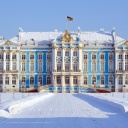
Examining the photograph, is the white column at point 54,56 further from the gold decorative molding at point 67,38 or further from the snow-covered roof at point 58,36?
the snow-covered roof at point 58,36

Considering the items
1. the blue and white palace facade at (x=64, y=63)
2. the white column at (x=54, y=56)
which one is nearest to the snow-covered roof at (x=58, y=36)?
the blue and white palace facade at (x=64, y=63)

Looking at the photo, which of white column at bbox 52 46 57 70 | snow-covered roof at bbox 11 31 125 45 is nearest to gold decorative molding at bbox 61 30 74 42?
snow-covered roof at bbox 11 31 125 45

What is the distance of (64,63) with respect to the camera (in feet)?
250

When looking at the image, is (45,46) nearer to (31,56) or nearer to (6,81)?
(31,56)

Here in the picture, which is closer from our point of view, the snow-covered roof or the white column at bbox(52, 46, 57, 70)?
the white column at bbox(52, 46, 57, 70)

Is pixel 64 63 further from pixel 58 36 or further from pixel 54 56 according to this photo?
pixel 58 36

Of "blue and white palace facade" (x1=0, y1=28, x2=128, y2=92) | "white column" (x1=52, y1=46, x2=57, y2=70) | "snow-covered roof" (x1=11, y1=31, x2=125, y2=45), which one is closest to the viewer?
"blue and white palace facade" (x1=0, y1=28, x2=128, y2=92)

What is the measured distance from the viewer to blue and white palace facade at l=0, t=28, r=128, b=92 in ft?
247

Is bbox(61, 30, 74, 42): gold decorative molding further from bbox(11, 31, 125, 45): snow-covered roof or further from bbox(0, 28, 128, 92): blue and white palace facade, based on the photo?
bbox(11, 31, 125, 45): snow-covered roof

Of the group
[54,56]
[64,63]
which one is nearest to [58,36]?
[54,56]
